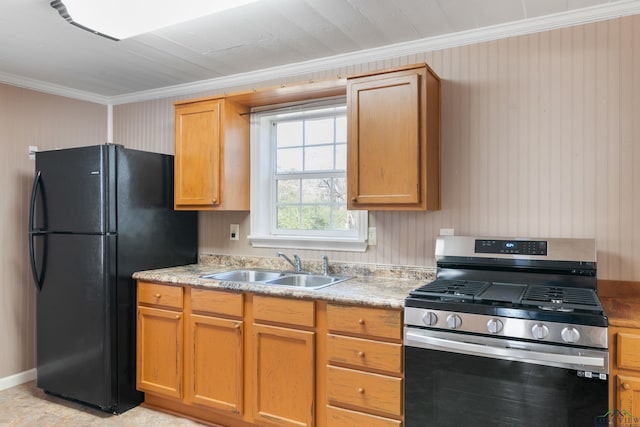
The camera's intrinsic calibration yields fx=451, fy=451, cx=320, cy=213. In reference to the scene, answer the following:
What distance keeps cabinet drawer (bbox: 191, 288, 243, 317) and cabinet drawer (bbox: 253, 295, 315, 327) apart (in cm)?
13

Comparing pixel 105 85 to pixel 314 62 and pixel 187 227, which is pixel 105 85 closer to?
pixel 187 227

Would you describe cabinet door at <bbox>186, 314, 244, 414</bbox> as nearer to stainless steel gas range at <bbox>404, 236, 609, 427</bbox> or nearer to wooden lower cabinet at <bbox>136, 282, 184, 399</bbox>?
wooden lower cabinet at <bbox>136, 282, 184, 399</bbox>

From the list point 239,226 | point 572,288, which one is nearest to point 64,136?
point 239,226

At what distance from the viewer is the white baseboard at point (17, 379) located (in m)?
3.29

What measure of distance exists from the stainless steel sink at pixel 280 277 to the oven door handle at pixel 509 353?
0.78 m

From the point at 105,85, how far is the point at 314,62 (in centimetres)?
178

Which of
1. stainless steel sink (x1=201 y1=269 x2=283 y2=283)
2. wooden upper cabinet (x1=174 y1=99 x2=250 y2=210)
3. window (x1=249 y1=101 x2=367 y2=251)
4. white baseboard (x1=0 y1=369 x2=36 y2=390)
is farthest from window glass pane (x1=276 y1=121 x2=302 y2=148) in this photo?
white baseboard (x1=0 y1=369 x2=36 y2=390)

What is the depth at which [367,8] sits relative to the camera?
2.23m

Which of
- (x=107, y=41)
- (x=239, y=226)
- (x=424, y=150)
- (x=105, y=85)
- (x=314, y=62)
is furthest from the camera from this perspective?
(x=105, y=85)

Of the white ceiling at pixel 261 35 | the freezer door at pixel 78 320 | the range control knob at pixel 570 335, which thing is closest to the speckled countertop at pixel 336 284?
the freezer door at pixel 78 320

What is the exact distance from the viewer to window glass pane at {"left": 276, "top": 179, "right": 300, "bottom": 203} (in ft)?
10.7

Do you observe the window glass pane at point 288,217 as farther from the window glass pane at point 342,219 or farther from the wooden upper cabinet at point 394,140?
the wooden upper cabinet at point 394,140

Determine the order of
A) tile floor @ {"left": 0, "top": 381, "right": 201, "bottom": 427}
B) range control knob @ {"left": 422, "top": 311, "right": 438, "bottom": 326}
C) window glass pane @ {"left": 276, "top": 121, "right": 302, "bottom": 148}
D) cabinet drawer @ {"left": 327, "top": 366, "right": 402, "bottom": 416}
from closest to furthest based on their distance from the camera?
range control knob @ {"left": 422, "top": 311, "right": 438, "bottom": 326}
cabinet drawer @ {"left": 327, "top": 366, "right": 402, "bottom": 416}
tile floor @ {"left": 0, "top": 381, "right": 201, "bottom": 427}
window glass pane @ {"left": 276, "top": 121, "right": 302, "bottom": 148}

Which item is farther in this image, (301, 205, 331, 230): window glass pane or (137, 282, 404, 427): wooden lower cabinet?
(301, 205, 331, 230): window glass pane
